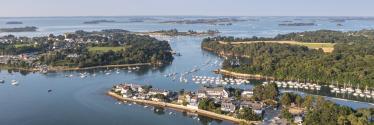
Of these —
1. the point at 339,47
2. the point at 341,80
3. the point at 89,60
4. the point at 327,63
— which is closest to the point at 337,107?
the point at 341,80

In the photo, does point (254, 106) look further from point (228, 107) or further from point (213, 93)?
point (213, 93)

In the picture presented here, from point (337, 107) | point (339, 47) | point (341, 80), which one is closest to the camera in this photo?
point (337, 107)

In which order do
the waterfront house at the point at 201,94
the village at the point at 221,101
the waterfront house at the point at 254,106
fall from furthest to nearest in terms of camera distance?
1. the waterfront house at the point at 201,94
2. the waterfront house at the point at 254,106
3. the village at the point at 221,101

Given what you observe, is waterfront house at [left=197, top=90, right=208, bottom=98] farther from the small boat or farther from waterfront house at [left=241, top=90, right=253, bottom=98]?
the small boat

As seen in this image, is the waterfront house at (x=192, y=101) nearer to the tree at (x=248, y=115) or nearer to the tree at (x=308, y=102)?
the tree at (x=248, y=115)

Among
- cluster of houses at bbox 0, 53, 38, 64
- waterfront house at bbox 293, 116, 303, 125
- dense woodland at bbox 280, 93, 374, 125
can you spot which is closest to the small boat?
cluster of houses at bbox 0, 53, 38, 64

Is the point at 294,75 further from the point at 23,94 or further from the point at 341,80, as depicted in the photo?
the point at 23,94

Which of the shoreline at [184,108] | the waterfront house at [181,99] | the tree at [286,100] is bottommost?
the shoreline at [184,108]

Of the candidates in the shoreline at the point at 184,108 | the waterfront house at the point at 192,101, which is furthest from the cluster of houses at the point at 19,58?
the waterfront house at the point at 192,101

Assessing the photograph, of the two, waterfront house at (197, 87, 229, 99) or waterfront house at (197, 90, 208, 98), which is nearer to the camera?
waterfront house at (197, 90, 208, 98)
